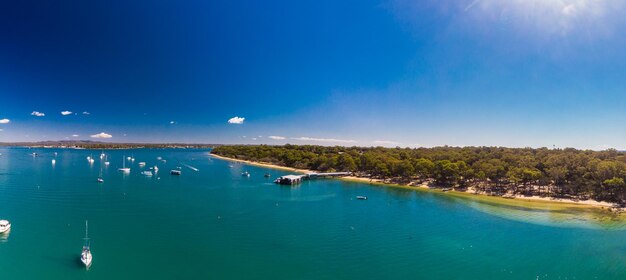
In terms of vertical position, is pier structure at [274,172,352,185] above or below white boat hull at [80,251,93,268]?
above

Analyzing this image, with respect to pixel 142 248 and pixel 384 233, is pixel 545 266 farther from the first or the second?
pixel 142 248

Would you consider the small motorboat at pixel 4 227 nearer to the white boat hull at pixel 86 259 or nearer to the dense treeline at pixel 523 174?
the white boat hull at pixel 86 259

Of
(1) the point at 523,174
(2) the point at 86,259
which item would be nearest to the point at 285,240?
(2) the point at 86,259

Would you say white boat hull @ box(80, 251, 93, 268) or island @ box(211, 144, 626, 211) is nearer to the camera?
white boat hull @ box(80, 251, 93, 268)

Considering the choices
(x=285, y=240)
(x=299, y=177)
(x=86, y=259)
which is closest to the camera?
(x=86, y=259)

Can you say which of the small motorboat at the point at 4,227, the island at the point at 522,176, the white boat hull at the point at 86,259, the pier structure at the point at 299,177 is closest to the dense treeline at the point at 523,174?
the island at the point at 522,176

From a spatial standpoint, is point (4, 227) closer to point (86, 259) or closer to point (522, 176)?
point (86, 259)

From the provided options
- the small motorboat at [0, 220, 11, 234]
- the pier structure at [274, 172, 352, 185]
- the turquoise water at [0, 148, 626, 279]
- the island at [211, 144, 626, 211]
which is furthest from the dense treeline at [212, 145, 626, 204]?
the small motorboat at [0, 220, 11, 234]

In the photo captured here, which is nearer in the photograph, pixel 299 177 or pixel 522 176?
pixel 522 176

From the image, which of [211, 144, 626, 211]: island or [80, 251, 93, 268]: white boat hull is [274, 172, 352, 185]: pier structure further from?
[80, 251, 93, 268]: white boat hull

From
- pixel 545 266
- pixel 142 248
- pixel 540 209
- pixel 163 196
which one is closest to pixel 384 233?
pixel 545 266
